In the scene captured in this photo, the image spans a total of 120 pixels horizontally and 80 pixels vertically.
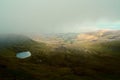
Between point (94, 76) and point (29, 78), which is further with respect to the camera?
point (94, 76)

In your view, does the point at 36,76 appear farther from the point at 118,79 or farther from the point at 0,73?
the point at 118,79

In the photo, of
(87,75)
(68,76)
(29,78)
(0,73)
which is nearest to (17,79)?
(29,78)

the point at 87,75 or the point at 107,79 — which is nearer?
the point at 107,79

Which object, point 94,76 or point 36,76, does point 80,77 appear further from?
point 36,76

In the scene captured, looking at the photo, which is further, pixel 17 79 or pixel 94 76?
pixel 94 76

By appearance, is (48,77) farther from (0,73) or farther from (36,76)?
(0,73)

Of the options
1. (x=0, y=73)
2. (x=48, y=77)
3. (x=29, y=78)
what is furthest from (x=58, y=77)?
(x=0, y=73)

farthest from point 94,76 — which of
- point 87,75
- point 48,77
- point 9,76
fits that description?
point 9,76
